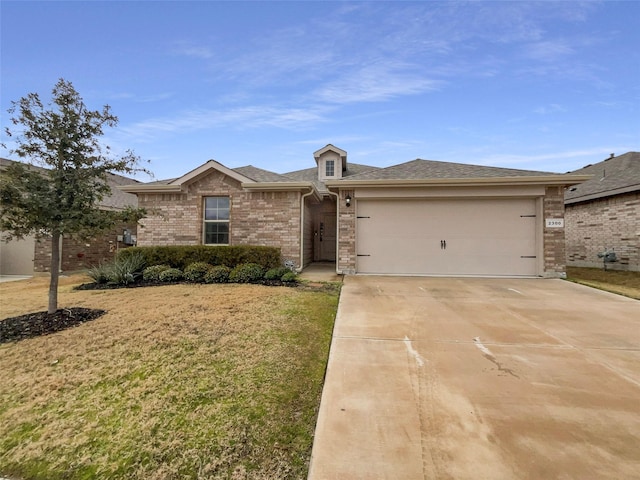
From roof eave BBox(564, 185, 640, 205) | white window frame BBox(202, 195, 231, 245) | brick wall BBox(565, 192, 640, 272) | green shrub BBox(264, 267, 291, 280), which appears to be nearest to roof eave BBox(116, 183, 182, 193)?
white window frame BBox(202, 195, 231, 245)

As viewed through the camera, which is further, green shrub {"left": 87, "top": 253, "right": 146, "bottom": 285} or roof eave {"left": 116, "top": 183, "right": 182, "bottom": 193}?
roof eave {"left": 116, "top": 183, "right": 182, "bottom": 193}

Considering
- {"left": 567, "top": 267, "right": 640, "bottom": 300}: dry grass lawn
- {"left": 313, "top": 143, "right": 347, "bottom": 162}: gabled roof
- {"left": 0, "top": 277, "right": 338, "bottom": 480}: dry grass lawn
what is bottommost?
{"left": 0, "top": 277, "right": 338, "bottom": 480}: dry grass lawn

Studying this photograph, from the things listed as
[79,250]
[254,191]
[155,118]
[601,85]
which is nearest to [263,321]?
[254,191]

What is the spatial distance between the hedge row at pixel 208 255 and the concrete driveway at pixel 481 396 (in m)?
4.17

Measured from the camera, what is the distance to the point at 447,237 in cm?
901

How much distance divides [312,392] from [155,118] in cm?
1334

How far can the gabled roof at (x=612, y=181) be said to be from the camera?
9.80 metres

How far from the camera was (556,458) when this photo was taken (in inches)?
68.5

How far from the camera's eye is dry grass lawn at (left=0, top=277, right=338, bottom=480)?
1777 millimetres

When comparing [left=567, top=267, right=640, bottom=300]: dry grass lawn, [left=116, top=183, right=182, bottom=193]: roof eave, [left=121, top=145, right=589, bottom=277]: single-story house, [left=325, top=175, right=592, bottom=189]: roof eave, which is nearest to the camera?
[left=567, top=267, right=640, bottom=300]: dry grass lawn

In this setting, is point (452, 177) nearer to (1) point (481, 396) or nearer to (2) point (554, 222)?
(2) point (554, 222)

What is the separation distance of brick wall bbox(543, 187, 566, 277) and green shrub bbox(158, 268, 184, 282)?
10.7 meters

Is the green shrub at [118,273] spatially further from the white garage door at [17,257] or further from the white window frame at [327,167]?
the white window frame at [327,167]

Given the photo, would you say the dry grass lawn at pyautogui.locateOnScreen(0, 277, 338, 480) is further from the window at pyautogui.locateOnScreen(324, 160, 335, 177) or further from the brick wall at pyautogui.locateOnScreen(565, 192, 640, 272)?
the brick wall at pyautogui.locateOnScreen(565, 192, 640, 272)
